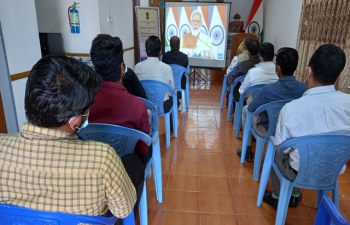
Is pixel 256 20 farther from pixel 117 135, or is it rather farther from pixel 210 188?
pixel 117 135

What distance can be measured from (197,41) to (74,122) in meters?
5.14

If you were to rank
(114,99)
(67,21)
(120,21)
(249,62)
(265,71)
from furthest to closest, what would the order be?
(120,21) < (67,21) < (249,62) < (265,71) < (114,99)

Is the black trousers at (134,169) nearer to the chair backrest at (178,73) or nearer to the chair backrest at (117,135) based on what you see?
the chair backrest at (117,135)

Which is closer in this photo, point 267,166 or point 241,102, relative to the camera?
point 267,166

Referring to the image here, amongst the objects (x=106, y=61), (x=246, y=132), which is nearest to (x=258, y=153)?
(x=246, y=132)

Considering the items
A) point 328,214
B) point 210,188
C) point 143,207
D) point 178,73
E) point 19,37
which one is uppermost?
point 19,37

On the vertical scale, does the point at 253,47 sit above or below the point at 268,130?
above

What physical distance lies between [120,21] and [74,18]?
3.72 feet

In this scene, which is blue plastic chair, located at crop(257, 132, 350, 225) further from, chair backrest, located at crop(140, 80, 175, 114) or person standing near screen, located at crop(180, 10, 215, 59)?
person standing near screen, located at crop(180, 10, 215, 59)

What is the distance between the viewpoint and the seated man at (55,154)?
2.40 ft

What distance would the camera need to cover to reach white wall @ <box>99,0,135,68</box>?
Result: 11.5ft

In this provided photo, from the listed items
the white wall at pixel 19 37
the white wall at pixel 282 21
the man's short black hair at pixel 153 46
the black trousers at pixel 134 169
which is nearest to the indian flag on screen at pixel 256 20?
the white wall at pixel 282 21

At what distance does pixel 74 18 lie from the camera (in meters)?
3.30

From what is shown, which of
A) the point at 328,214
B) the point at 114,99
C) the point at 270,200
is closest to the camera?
the point at 328,214
